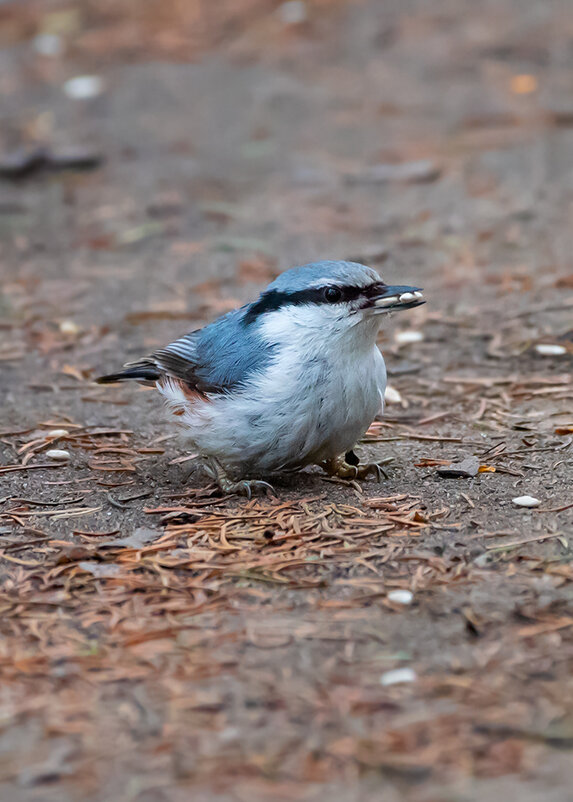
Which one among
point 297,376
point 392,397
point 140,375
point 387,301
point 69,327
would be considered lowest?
point 392,397

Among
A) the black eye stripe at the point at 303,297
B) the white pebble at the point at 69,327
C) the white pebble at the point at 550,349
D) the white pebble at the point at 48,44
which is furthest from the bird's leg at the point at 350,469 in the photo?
the white pebble at the point at 48,44

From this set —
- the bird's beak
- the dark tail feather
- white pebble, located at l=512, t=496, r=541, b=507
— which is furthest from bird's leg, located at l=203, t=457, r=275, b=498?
white pebble, located at l=512, t=496, r=541, b=507

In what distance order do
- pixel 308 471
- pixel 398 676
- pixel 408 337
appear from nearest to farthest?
1. pixel 398 676
2. pixel 308 471
3. pixel 408 337

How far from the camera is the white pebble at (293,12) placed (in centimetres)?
1245

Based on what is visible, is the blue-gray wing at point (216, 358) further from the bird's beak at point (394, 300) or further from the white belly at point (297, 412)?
the bird's beak at point (394, 300)

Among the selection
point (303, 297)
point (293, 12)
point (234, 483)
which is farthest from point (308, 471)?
point (293, 12)

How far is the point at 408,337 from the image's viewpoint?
21.2 feet

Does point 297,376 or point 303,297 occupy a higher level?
point 303,297

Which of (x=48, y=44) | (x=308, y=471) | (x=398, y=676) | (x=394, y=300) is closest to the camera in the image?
(x=398, y=676)

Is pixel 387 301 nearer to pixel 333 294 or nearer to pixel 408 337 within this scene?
pixel 333 294

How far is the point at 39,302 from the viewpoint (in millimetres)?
7336

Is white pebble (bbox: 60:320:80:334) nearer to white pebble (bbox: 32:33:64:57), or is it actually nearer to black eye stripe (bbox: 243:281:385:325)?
black eye stripe (bbox: 243:281:385:325)

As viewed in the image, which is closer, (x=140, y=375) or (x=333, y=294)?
(x=333, y=294)

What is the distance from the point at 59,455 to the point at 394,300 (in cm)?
188
